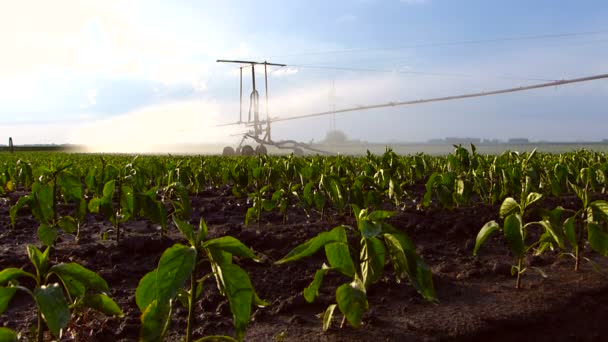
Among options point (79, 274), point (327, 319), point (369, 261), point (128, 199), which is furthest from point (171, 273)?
point (128, 199)

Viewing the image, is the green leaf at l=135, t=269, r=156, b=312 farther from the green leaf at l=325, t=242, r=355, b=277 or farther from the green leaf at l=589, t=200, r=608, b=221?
the green leaf at l=589, t=200, r=608, b=221

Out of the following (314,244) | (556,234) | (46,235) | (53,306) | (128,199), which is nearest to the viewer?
(53,306)

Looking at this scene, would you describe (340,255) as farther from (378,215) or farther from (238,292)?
(238,292)

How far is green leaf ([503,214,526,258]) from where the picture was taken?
8.38 ft

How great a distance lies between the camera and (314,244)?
1.81 meters

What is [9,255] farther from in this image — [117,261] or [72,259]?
[117,261]

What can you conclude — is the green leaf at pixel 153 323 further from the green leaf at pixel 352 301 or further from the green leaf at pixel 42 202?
the green leaf at pixel 42 202

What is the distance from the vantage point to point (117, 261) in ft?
11.6

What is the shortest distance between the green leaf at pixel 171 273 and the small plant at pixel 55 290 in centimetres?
24

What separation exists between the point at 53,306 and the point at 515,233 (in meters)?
2.08

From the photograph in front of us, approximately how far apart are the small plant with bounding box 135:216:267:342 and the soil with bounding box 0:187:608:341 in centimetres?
74

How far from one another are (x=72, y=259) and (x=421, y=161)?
4995 millimetres

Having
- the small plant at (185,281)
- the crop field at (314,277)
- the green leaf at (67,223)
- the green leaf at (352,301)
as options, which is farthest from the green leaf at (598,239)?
the green leaf at (67,223)

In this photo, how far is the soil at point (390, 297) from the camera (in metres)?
2.33
